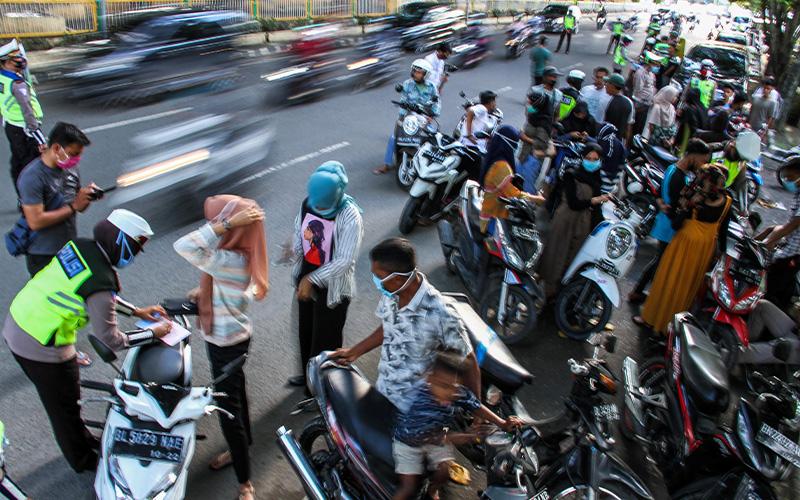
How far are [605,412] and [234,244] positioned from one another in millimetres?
2116

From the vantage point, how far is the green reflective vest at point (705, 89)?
35.1ft

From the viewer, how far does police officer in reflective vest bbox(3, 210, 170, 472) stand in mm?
2896

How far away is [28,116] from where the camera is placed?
607 cm

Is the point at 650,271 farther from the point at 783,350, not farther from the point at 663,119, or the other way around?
the point at 663,119

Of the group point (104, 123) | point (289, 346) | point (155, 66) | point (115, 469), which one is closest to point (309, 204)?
point (289, 346)

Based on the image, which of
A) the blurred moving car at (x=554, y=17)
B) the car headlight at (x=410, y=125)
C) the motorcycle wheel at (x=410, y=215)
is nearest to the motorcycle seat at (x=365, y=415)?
the motorcycle wheel at (x=410, y=215)

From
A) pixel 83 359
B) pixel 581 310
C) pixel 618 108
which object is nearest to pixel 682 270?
pixel 581 310

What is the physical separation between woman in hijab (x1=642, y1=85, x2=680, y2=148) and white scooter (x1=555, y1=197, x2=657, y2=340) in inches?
179

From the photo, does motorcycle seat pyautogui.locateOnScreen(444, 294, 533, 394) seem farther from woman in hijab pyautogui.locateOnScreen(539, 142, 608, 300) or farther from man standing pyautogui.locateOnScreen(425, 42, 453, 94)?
man standing pyautogui.locateOnScreen(425, 42, 453, 94)

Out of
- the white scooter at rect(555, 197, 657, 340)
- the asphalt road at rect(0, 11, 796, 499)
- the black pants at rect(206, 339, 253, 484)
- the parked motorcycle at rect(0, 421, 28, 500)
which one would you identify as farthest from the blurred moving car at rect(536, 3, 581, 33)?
the parked motorcycle at rect(0, 421, 28, 500)

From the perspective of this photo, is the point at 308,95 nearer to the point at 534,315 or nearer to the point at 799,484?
the point at 534,315

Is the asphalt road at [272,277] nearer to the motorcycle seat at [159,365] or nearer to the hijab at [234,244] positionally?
the motorcycle seat at [159,365]

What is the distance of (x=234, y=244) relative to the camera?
3266 millimetres

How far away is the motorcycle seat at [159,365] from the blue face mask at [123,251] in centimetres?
52
